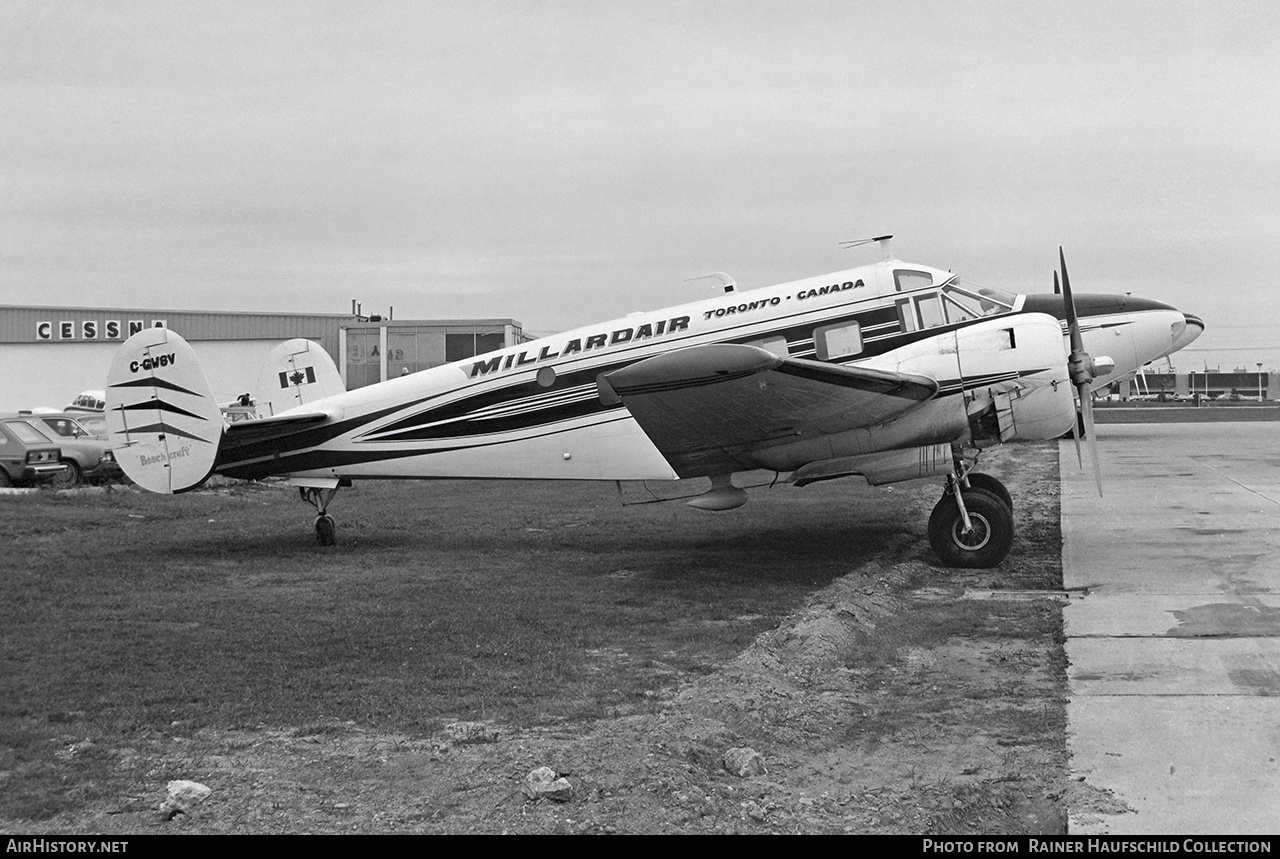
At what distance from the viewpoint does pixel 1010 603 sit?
980 cm

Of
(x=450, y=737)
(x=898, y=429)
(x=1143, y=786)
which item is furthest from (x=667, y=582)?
(x=1143, y=786)

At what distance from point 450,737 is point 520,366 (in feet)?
25.1

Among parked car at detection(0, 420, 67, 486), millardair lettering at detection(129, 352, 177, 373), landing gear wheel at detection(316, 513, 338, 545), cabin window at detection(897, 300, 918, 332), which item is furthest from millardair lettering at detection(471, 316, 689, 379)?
parked car at detection(0, 420, 67, 486)

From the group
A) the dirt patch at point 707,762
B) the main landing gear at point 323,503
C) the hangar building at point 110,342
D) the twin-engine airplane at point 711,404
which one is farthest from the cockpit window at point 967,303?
the hangar building at point 110,342

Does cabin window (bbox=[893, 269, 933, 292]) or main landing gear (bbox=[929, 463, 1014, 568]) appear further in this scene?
cabin window (bbox=[893, 269, 933, 292])

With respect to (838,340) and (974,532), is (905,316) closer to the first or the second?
(838,340)

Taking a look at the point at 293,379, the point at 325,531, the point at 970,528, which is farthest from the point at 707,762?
the point at 293,379

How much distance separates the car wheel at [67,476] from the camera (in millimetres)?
22453

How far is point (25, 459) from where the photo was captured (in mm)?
21906

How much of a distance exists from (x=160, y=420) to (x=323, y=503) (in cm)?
216

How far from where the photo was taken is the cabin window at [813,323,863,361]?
12477 mm

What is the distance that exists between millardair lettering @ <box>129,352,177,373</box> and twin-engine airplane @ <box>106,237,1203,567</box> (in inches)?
1.0

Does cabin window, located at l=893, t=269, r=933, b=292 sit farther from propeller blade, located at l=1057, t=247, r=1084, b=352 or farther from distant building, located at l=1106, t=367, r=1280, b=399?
distant building, located at l=1106, t=367, r=1280, b=399

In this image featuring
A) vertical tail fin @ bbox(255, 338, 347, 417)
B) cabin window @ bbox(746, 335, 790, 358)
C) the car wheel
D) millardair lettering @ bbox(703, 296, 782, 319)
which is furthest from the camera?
the car wheel
